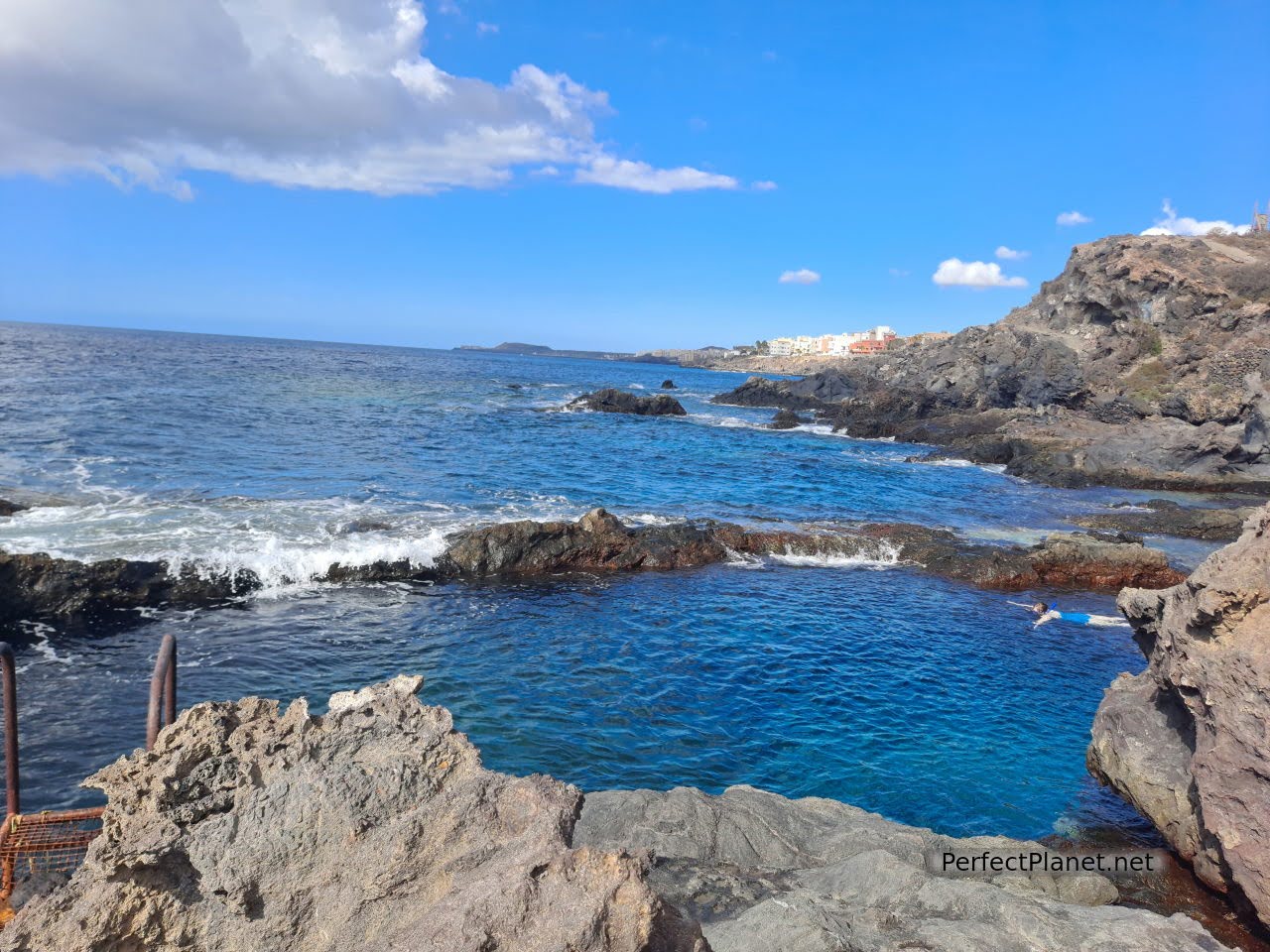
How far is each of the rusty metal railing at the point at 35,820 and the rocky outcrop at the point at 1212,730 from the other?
9153 millimetres

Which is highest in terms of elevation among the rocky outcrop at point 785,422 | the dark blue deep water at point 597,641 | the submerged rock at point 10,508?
the rocky outcrop at point 785,422

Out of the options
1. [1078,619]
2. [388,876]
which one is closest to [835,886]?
[388,876]

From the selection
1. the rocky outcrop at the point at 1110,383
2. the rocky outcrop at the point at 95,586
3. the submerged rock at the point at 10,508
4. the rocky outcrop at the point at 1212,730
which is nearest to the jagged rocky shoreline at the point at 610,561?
the rocky outcrop at the point at 95,586

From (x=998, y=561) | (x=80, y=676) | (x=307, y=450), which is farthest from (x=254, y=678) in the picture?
(x=307, y=450)

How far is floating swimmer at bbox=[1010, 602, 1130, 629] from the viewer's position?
1764cm

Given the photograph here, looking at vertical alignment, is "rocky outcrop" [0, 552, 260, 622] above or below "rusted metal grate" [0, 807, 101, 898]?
below

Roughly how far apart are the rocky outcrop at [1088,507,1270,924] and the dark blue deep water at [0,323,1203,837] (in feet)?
3.26

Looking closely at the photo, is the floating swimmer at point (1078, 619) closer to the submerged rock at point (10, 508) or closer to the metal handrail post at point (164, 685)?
the metal handrail post at point (164, 685)

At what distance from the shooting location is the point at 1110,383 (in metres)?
59.5

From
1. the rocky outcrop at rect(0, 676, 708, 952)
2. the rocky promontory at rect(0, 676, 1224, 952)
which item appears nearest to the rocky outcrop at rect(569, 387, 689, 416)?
the rocky promontory at rect(0, 676, 1224, 952)

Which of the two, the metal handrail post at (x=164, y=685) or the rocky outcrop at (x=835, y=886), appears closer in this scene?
the rocky outcrop at (x=835, y=886)

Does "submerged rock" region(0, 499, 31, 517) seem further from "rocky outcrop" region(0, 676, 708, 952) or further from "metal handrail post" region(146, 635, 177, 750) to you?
"rocky outcrop" region(0, 676, 708, 952)

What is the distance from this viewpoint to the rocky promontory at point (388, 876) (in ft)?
11.0

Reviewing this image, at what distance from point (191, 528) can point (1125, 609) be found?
20.3 m
